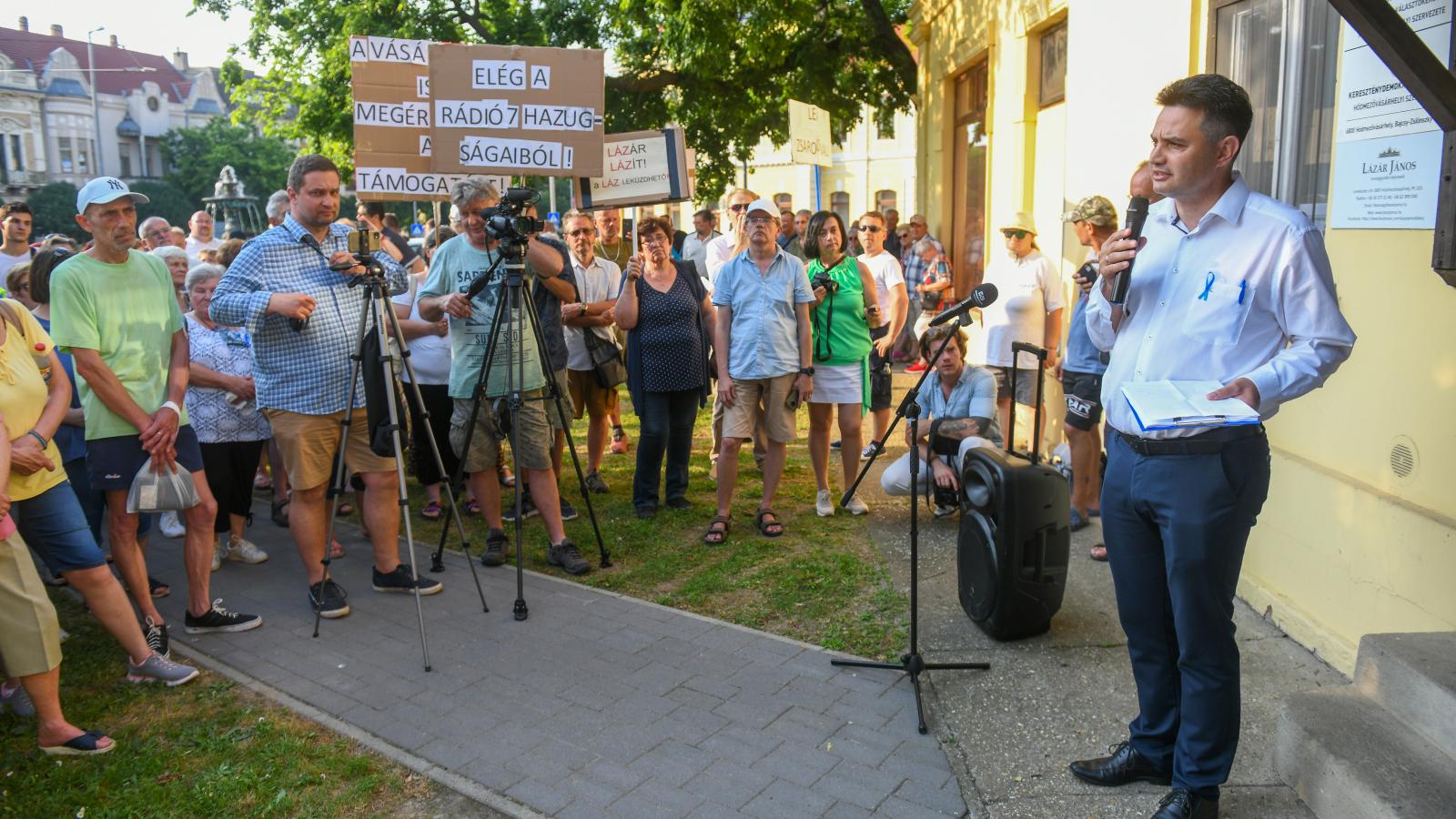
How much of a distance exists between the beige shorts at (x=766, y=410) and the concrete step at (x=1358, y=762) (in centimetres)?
353

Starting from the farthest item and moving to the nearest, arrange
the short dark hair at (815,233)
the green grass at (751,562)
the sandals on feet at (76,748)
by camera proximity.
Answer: the short dark hair at (815,233), the green grass at (751,562), the sandals on feet at (76,748)

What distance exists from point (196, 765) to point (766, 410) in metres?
3.74

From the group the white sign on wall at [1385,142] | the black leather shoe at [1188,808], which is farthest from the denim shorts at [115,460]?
the white sign on wall at [1385,142]

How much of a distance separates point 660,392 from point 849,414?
1.26 m

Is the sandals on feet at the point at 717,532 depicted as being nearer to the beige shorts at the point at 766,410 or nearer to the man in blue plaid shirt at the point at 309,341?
the beige shorts at the point at 766,410

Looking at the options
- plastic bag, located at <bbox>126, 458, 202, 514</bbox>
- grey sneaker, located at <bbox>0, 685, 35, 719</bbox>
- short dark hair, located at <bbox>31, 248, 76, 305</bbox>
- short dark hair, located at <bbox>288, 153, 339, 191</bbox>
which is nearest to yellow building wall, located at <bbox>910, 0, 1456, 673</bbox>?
short dark hair, located at <bbox>288, 153, 339, 191</bbox>

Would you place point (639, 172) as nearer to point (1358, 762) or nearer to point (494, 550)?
point (494, 550)

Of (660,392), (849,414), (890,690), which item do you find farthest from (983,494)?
(660,392)

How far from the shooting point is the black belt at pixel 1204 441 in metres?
2.94

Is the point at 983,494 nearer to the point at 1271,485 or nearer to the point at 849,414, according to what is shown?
the point at 1271,485

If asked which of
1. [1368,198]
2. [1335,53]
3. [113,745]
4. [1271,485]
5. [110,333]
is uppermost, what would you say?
[1335,53]

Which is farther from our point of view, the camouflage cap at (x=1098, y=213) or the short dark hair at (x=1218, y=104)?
the camouflage cap at (x=1098, y=213)

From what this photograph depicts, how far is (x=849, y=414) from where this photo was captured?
6.87m

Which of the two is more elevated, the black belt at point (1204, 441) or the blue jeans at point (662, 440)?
the black belt at point (1204, 441)
